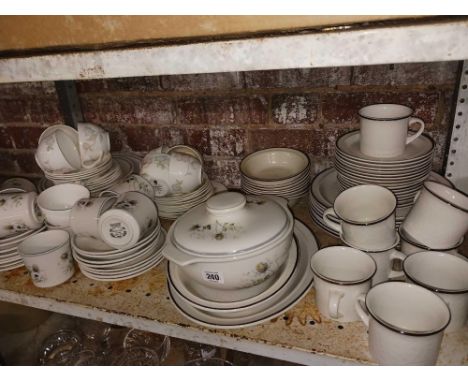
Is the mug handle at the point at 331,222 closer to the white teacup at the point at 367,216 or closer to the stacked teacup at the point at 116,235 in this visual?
the white teacup at the point at 367,216

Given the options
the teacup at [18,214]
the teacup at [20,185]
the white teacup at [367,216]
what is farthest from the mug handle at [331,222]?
the teacup at [20,185]

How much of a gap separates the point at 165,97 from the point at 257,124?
0.29 m

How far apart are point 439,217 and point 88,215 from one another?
0.73 m

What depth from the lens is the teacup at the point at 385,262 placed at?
765 millimetres

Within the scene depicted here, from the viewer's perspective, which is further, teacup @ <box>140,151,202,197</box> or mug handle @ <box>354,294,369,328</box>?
teacup @ <box>140,151,202,197</box>

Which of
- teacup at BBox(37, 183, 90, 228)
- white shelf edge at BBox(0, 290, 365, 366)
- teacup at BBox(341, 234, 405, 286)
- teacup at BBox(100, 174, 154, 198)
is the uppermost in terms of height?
teacup at BBox(100, 174, 154, 198)

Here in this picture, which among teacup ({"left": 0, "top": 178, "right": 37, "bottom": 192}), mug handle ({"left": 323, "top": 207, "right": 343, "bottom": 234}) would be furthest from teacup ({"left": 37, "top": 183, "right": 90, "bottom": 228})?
mug handle ({"left": 323, "top": 207, "right": 343, "bottom": 234})

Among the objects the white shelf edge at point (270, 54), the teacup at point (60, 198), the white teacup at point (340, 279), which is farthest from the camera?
the teacup at point (60, 198)

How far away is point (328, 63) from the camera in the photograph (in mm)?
528

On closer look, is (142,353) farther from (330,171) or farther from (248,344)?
(330,171)

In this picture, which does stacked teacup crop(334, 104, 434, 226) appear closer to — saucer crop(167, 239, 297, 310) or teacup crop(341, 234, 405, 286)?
teacup crop(341, 234, 405, 286)

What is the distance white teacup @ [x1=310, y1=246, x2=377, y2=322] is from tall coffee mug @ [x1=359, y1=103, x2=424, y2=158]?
23cm

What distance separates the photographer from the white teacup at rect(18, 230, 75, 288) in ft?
2.93

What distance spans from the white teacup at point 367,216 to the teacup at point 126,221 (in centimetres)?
40
